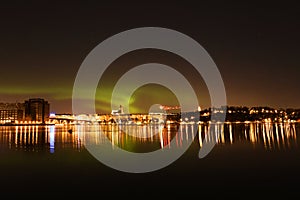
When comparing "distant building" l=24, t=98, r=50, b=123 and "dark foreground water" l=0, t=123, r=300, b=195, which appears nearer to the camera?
"dark foreground water" l=0, t=123, r=300, b=195

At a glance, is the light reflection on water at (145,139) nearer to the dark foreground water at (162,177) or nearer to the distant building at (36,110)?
the dark foreground water at (162,177)

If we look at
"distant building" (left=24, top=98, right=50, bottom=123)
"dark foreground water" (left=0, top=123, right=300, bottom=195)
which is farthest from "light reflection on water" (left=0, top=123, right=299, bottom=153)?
"distant building" (left=24, top=98, right=50, bottom=123)

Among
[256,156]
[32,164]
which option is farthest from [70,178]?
[256,156]

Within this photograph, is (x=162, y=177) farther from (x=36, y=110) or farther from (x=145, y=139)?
(x=36, y=110)

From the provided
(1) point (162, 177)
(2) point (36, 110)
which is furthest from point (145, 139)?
(2) point (36, 110)

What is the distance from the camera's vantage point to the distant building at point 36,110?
138 m

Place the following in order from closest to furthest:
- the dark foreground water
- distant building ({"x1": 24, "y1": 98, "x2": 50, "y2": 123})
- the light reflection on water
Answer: the dark foreground water → the light reflection on water → distant building ({"x1": 24, "y1": 98, "x2": 50, "y2": 123})

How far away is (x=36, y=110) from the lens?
460ft

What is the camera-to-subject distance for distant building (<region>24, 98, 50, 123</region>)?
138062mm

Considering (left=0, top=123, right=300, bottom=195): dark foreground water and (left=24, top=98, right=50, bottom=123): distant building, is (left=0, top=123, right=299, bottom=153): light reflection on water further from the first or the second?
(left=24, top=98, right=50, bottom=123): distant building

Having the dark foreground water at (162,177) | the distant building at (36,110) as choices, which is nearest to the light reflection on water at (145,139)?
the dark foreground water at (162,177)

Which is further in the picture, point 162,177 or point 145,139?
point 145,139

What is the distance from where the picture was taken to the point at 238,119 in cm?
11831

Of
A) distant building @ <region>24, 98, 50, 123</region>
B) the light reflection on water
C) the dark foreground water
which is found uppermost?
distant building @ <region>24, 98, 50, 123</region>
